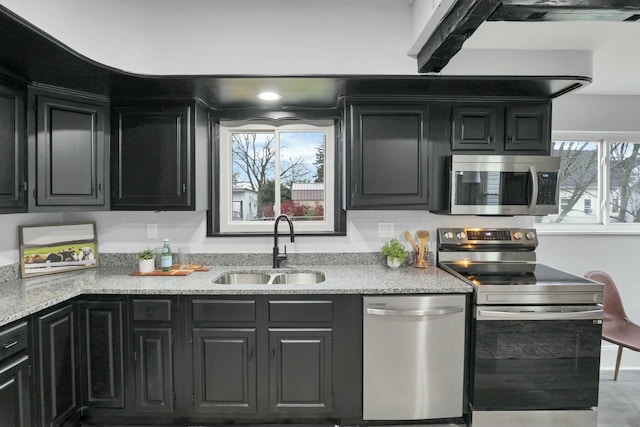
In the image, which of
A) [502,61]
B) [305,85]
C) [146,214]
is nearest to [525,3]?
[502,61]

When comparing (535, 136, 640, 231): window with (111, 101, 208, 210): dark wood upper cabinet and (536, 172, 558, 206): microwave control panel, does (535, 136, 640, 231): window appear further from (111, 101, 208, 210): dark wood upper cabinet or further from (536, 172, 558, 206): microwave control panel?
(111, 101, 208, 210): dark wood upper cabinet

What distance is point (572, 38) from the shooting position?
211cm

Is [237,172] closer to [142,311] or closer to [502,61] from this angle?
[142,311]

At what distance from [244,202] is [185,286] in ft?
3.11

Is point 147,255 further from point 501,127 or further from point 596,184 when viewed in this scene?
point 596,184

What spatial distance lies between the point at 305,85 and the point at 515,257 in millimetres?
2052

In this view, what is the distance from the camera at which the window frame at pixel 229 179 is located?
2.84 metres

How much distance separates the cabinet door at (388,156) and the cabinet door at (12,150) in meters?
2.01

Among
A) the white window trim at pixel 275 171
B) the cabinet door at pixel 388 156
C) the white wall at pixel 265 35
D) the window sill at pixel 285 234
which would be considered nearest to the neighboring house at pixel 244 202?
the white window trim at pixel 275 171

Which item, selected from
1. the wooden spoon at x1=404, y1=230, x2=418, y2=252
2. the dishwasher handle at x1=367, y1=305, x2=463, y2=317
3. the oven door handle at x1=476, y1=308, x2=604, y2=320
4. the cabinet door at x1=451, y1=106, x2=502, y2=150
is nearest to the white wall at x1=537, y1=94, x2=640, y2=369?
the cabinet door at x1=451, y1=106, x2=502, y2=150

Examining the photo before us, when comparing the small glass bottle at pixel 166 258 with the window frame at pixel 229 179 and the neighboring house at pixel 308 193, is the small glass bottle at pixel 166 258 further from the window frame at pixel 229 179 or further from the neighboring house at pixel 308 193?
the neighboring house at pixel 308 193

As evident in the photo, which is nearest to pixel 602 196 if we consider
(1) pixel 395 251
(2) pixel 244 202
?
(1) pixel 395 251

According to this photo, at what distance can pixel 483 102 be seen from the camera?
254 cm

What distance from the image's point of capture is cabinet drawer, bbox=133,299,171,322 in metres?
2.16
